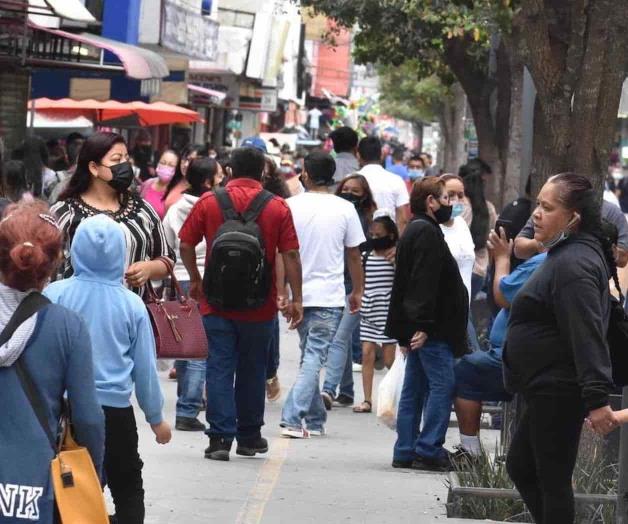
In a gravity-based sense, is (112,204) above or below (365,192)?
above

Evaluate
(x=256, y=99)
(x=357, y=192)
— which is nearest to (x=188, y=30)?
(x=256, y=99)

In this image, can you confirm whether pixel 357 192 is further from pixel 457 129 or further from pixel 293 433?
pixel 457 129

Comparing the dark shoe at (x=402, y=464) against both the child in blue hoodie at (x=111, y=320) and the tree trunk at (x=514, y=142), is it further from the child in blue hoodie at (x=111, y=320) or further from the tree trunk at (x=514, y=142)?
the tree trunk at (x=514, y=142)

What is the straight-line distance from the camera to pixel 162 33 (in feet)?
84.4

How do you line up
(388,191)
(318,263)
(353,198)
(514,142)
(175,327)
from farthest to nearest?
(514,142) < (388,191) < (353,198) < (318,263) < (175,327)

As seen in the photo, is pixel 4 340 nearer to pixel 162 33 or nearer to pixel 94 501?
pixel 94 501

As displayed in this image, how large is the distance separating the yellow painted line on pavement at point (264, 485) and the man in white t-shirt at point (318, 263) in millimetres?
324

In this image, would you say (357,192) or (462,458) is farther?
(357,192)

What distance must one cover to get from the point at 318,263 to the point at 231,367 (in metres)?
1.61

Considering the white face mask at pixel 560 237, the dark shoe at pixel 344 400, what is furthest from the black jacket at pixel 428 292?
the dark shoe at pixel 344 400

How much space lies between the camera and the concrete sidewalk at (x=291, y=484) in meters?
8.14

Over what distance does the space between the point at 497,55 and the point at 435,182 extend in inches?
593

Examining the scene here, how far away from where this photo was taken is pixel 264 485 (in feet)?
29.3

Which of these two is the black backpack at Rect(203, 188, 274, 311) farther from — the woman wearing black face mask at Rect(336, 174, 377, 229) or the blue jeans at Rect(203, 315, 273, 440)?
the woman wearing black face mask at Rect(336, 174, 377, 229)
